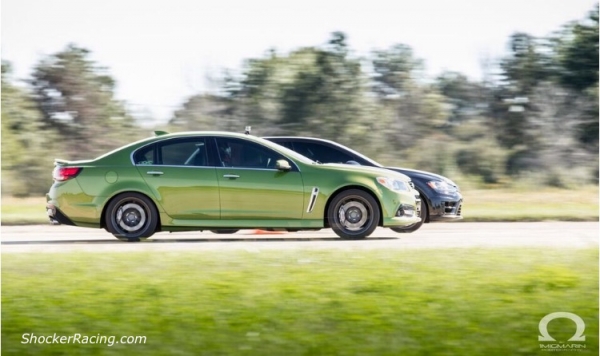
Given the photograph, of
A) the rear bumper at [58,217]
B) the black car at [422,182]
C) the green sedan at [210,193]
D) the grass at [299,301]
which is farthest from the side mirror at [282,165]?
the rear bumper at [58,217]

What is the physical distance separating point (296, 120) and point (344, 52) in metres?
2.98

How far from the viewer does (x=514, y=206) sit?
23.5m

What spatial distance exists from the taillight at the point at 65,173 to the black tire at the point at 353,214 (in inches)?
130

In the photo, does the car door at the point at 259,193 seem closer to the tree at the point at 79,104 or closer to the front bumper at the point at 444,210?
the front bumper at the point at 444,210

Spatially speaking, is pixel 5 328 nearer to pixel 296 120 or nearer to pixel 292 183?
pixel 292 183

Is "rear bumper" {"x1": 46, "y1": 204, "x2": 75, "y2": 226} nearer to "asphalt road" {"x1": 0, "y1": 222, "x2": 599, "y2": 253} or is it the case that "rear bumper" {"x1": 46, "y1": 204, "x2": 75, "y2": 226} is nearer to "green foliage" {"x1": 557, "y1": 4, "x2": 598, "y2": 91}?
"asphalt road" {"x1": 0, "y1": 222, "x2": 599, "y2": 253}

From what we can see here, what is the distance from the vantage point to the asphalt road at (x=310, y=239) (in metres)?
13.0

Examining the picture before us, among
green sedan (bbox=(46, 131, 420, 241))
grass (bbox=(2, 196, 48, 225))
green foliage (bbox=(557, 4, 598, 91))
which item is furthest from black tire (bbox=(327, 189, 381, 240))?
green foliage (bbox=(557, 4, 598, 91))

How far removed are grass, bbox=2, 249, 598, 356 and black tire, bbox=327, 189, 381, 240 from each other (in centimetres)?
201

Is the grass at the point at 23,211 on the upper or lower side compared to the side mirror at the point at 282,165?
Result: lower

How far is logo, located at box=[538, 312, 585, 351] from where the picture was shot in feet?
25.5

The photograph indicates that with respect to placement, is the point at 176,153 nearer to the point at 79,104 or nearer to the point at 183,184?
the point at 183,184

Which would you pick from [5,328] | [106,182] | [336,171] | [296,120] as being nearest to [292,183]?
[336,171]

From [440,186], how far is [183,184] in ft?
13.8
